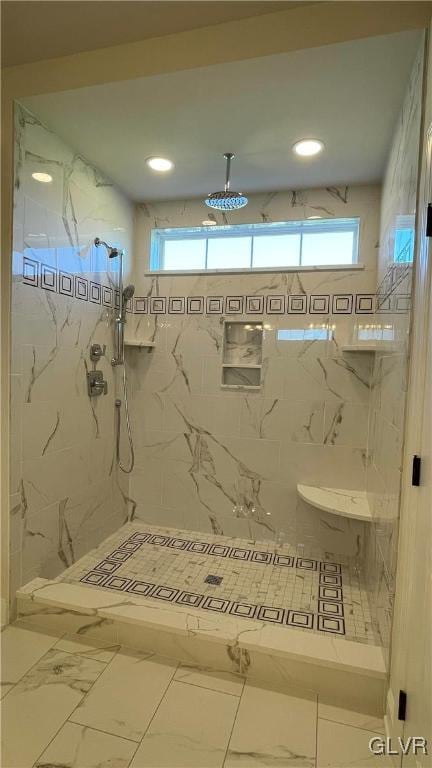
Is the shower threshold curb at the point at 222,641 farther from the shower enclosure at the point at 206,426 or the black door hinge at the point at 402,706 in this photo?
the black door hinge at the point at 402,706

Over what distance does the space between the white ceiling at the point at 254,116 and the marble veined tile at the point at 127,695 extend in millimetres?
2464

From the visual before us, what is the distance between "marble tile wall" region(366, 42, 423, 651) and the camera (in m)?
1.42

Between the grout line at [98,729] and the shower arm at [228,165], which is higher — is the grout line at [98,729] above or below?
A: below

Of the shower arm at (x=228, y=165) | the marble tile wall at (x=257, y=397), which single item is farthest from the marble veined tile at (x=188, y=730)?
the shower arm at (x=228, y=165)

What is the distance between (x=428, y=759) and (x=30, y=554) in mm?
1856

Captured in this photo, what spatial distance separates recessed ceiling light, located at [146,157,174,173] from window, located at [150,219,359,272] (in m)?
0.56

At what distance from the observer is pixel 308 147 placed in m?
2.13

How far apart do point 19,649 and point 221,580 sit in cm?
108

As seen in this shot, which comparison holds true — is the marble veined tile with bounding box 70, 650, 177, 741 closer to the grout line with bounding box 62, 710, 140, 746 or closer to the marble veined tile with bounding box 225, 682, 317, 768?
the grout line with bounding box 62, 710, 140, 746

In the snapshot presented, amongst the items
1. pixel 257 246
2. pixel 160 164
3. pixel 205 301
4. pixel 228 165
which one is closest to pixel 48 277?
pixel 160 164

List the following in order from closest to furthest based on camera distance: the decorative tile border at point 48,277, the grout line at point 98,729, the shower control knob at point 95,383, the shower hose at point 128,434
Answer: the grout line at point 98,729
the decorative tile border at point 48,277
the shower control knob at point 95,383
the shower hose at point 128,434

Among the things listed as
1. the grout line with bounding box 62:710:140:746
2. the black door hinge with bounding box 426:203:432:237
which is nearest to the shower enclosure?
the black door hinge with bounding box 426:203:432:237

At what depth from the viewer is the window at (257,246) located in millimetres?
2684

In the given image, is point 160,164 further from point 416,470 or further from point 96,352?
point 416,470
